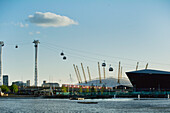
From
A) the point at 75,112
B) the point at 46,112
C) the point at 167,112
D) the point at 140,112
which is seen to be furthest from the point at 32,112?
the point at 167,112

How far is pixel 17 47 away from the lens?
494ft

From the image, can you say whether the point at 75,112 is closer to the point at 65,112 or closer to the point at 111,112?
the point at 65,112

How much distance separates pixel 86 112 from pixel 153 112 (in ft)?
58.4

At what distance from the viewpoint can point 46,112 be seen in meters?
97.3

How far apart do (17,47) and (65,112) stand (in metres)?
60.9

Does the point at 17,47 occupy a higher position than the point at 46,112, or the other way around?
the point at 17,47

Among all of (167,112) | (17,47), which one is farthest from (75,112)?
(17,47)

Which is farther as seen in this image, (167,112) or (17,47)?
(17,47)

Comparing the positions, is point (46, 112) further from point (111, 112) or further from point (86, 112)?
point (111, 112)

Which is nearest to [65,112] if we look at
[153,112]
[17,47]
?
[153,112]

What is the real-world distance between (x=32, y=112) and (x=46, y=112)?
3.81 meters

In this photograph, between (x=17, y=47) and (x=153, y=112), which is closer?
(x=153, y=112)

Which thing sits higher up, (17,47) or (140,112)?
(17,47)

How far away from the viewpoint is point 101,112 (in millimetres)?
96000
